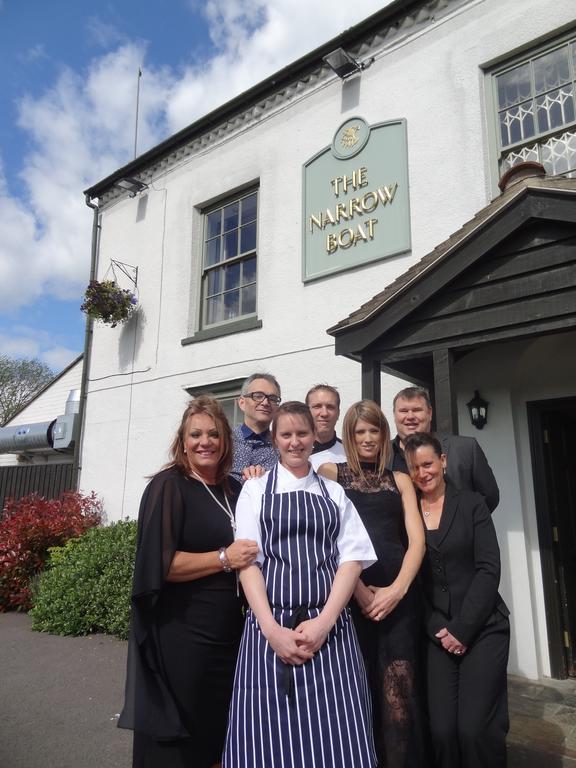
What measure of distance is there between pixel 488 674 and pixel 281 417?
1.42 m

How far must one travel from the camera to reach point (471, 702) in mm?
2359

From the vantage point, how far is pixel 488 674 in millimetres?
2387

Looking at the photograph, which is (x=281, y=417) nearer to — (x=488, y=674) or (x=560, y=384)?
(x=488, y=674)

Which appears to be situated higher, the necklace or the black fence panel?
the black fence panel

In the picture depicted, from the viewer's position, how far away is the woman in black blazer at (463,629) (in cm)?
235

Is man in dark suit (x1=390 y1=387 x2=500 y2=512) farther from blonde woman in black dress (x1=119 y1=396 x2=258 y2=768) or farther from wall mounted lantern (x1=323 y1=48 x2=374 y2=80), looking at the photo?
wall mounted lantern (x1=323 y1=48 x2=374 y2=80)

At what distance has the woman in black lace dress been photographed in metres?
2.32

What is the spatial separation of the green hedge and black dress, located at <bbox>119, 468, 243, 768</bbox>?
426cm

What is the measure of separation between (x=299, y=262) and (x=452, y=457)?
4.28 metres

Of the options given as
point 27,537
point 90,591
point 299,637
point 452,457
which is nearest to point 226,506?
point 299,637

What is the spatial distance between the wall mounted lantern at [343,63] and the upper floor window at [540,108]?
171 centimetres

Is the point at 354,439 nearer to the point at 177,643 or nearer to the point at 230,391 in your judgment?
the point at 177,643

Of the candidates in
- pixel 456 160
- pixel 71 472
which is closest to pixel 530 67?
pixel 456 160

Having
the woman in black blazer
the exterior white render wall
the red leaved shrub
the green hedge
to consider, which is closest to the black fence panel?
the exterior white render wall
